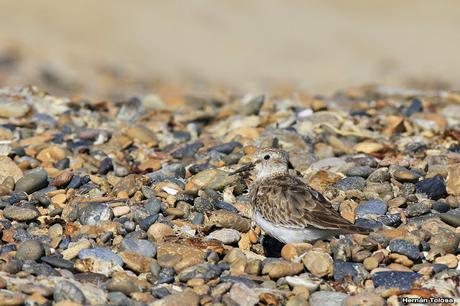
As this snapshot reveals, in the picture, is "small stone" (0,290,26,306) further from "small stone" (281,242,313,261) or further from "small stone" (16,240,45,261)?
"small stone" (281,242,313,261)

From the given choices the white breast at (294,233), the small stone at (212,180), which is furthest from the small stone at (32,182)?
the white breast at (294,233)

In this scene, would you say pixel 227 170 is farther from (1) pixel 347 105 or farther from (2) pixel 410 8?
(2) pixel 410 8

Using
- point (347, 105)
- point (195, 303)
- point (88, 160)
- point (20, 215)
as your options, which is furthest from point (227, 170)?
point (347, 105)

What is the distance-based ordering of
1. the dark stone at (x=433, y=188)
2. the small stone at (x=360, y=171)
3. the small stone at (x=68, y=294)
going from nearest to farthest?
1. the small stone at (x=68, y=294)
2. the dark stone at (x=433, y=188)
3. the small stone at (x=360, y=171)

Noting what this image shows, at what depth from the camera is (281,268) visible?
779 centimetres

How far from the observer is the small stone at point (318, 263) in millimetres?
7812

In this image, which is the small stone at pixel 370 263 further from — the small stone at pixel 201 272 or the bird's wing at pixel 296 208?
the small stone at pixel 201 272

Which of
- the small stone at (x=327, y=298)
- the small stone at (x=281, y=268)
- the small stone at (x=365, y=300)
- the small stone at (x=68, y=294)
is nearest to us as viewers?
the small stone at (x=68, y=294)

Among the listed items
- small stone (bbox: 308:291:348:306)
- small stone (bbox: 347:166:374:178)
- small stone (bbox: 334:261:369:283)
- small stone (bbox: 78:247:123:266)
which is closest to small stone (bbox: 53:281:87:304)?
small stone (bbox: 78:247:123:266)

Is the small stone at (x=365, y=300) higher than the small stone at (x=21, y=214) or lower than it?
higher

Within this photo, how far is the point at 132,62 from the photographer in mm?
22484

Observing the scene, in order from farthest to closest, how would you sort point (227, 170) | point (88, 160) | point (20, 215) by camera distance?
point (88, 160)
point (227, 170)
point (20, 215)

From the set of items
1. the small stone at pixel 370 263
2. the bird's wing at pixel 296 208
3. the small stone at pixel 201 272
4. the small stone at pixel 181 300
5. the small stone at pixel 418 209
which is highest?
the bird's wing at pixel 296 208

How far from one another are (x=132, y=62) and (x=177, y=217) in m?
13.8
